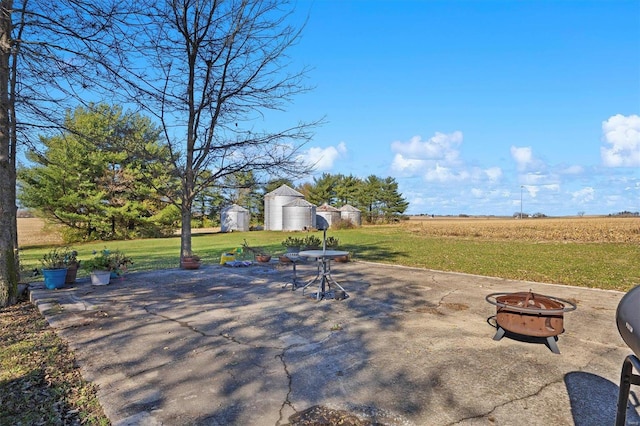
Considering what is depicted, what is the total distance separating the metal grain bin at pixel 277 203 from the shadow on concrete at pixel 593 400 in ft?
108

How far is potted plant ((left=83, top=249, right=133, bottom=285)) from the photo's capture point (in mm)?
7574

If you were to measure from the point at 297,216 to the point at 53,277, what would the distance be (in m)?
28.0

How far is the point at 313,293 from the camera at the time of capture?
6906 millimetres

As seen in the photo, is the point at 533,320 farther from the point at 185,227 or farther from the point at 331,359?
the point at 185,227

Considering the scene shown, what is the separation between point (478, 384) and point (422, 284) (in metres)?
4.84

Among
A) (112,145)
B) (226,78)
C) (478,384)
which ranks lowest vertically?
(478,384)

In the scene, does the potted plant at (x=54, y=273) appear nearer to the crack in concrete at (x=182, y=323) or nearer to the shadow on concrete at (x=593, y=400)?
the crack in concrete at (x=182, y=323)

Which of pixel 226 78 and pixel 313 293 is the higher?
pixel 226 78

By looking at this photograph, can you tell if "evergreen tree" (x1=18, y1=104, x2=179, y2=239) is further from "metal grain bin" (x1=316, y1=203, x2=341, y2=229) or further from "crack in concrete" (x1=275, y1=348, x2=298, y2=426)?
"crack in concrete" (x1=275, y1=348, x2=298, y2=426)

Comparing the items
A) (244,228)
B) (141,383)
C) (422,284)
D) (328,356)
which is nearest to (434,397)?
(328,356)

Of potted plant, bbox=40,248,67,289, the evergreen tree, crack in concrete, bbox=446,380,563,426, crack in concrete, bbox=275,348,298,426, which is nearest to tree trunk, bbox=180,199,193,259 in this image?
potted plant, bbox=40,248,67,289

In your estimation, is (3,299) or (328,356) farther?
(3,299)

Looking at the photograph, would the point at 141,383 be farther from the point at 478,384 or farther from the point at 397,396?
the point at 478,384

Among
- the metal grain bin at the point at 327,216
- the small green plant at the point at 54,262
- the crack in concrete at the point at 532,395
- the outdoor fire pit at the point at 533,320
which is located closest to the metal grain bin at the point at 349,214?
the metal grain bin at the point at 327,216
